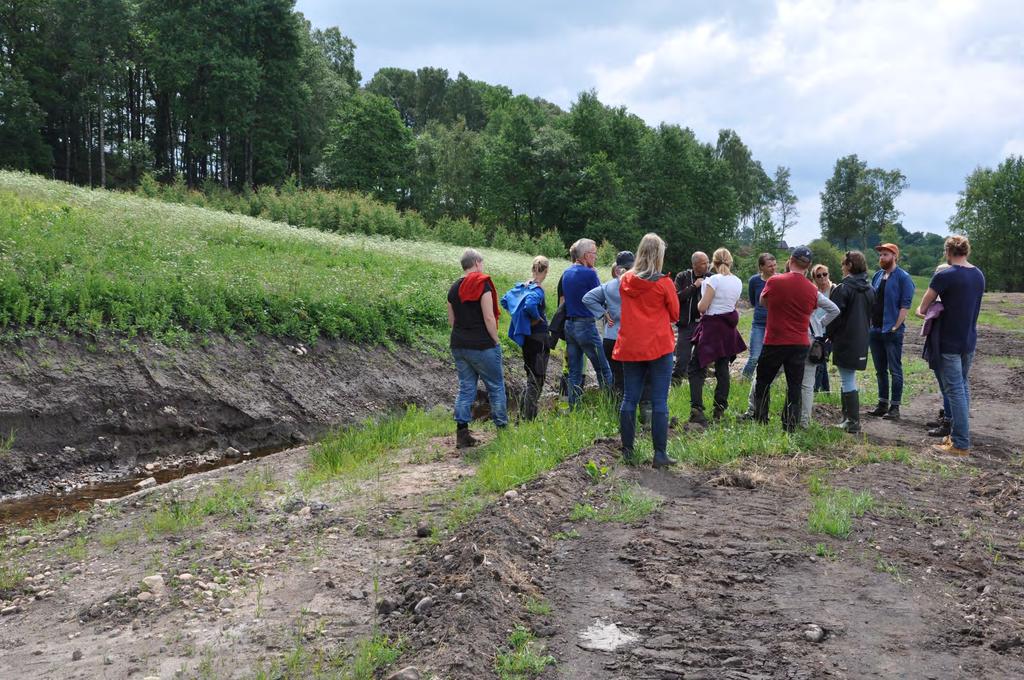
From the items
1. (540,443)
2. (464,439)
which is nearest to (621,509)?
(540,443)

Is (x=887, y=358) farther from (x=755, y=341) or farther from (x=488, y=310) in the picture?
(x=488, y=310)

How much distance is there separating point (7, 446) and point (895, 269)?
1165cm

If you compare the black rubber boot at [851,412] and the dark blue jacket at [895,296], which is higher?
the dark blue jacket at [895,296]

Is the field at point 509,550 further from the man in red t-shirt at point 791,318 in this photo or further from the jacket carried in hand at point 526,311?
the jacket carried in hand at point 526,311

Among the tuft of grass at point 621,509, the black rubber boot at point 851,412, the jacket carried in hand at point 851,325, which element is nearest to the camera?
the tuft of grass at point 621,509

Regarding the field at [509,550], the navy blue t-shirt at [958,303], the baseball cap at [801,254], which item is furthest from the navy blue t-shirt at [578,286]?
the navy blue t-shirt at [958,303]

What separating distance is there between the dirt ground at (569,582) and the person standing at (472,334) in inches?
51.9

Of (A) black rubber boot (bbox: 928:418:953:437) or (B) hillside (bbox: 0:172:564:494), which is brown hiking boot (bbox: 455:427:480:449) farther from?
(A) black rubber boot (bbox: 928:418:953:437)

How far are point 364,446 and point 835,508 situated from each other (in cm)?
520

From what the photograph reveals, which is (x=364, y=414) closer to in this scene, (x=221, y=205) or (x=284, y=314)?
(x=284, y=314)

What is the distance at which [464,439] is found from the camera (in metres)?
8.70

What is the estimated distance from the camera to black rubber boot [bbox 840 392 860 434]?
8.80 m

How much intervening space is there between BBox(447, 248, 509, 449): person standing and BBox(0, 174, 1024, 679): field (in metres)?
0.54

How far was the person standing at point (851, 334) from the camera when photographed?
29.0 ft
